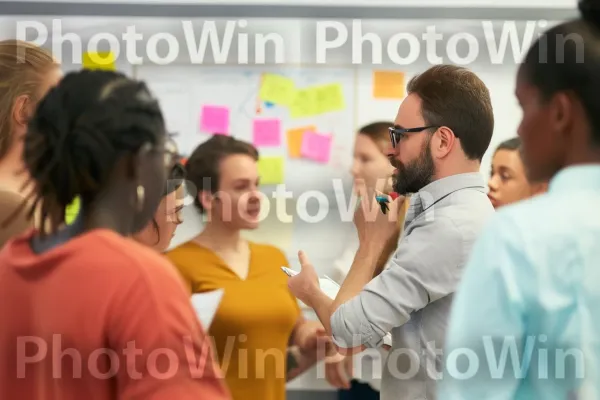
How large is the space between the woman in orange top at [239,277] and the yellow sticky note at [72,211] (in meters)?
1.18

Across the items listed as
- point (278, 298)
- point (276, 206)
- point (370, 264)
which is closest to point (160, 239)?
point (278, 298)

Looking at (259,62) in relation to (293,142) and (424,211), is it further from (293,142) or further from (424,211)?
(424,211)

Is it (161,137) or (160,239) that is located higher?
(161,137)

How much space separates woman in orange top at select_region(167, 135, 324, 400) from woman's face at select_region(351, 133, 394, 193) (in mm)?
536

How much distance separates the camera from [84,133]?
98 cm

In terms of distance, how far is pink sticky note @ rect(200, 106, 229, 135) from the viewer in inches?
117

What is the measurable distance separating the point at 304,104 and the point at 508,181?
0.88 m

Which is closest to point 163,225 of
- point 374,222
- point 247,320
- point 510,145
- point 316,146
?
point 247,320

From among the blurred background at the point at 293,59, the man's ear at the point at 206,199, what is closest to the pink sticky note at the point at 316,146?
the blurred background at the point at 293,59

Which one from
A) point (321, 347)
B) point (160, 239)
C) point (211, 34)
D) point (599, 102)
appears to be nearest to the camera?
point (599, 102)

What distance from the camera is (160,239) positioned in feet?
6.77

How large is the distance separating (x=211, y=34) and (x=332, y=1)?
51 cm

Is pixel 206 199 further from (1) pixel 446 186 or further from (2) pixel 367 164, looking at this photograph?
(1) pixel 446 186

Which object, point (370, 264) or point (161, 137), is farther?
point (370, 264)
